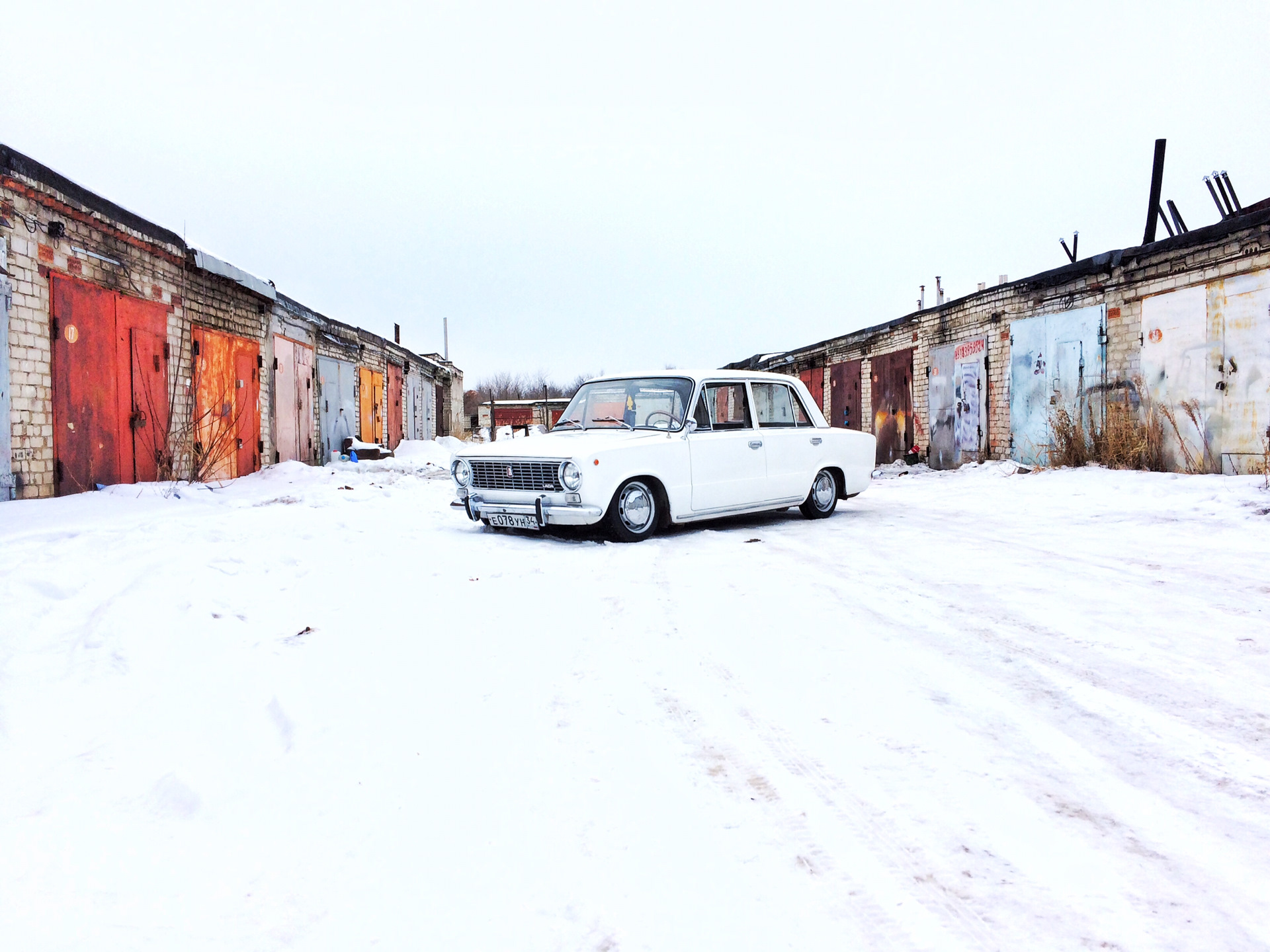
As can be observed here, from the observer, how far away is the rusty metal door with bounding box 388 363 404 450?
22.5 metres

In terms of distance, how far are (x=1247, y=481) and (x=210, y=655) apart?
1042 centimetres

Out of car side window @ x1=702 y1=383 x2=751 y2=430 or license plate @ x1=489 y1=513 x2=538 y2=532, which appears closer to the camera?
license plate @ x1=489 y1=513 x2=538 y2=532

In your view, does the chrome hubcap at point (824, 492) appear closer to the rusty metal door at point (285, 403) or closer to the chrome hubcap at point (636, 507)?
the chrome hubcap at point (636, 507)

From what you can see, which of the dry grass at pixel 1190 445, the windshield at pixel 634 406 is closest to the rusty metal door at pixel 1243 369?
the dry grass at pixel 1190 445

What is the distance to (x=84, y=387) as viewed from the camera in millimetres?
8305

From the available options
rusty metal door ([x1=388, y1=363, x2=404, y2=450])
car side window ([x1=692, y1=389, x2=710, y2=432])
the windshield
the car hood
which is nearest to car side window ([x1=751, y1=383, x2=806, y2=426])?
car side window ([x1=692, y1=389, x2=710, y2=432])

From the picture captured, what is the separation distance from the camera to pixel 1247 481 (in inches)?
344

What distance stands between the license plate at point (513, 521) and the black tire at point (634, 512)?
597 millimetres

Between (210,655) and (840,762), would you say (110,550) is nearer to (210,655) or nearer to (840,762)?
(210,655)

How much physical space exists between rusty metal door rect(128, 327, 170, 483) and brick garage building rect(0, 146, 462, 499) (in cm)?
2

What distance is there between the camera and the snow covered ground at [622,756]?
5.26 feet

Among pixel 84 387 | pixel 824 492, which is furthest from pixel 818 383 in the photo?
pixel 84 387

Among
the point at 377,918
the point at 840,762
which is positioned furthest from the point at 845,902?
the point at 377,918

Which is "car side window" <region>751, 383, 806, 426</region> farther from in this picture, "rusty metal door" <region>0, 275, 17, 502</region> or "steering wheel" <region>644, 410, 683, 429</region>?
"rusty metal door" <region>0, 275, 17, 502</region>
